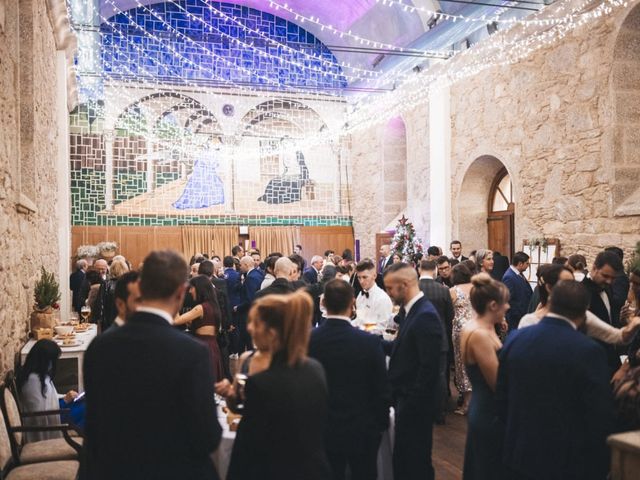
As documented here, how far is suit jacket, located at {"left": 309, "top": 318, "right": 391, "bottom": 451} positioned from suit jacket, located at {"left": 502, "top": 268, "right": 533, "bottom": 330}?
395cm

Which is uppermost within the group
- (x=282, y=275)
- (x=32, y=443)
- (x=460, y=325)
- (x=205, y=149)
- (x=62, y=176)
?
(x=205, y=149)

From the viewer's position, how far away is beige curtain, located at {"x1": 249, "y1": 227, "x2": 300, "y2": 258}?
16625 mm

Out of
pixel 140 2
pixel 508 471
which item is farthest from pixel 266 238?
pixel 508 471

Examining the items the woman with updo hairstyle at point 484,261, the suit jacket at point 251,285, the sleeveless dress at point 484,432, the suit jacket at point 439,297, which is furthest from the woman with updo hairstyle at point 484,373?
the suit jacket at point 251,285

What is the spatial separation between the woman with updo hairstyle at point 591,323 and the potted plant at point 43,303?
4210mm

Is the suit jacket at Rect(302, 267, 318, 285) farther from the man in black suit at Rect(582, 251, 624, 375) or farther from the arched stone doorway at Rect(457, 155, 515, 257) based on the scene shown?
the man in black suit at Rect(582, 251, 624, 375)

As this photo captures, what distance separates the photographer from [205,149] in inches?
643

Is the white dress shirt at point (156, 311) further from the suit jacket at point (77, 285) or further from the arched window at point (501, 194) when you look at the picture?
the arched window at point (501, 194)

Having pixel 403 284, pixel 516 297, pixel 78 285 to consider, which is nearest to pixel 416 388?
pixel 403 284

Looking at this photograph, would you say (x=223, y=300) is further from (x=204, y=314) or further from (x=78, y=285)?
(x=78, y=285)

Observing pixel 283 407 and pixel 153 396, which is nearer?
pixel 153 396

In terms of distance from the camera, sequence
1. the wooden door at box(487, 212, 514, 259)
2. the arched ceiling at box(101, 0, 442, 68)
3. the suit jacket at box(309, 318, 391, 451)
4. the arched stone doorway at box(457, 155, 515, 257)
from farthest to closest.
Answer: the arched ceiling at box(101, 0, 442, 68), the arched stone doorway at box(457, 155, 515, 257), the wooden door at box(487, 212, 514, 259), the suit jacket at box(309, 318, 391, 451)

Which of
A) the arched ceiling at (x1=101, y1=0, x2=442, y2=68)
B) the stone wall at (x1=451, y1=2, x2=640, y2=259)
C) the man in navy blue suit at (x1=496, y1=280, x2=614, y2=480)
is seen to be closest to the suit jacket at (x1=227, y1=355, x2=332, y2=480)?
the man in navy blue suit at (x1=496, y1=280, x2=614, y2=480)

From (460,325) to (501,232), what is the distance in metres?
6.44
